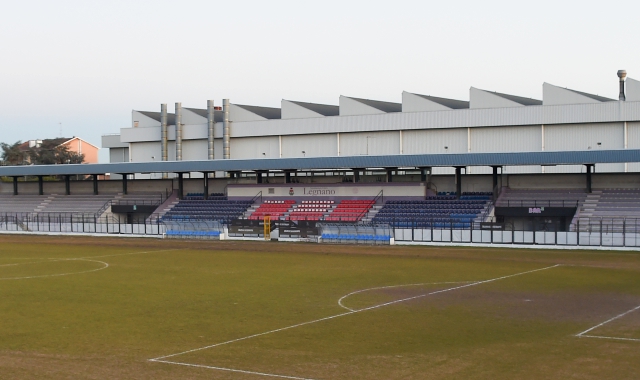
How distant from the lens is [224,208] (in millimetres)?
79812

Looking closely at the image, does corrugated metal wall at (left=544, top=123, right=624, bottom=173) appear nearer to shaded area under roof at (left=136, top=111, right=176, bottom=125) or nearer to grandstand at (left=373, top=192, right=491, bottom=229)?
grandstand at (left=373, top=192, right=491, bottom=229)

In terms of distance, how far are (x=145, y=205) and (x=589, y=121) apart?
157 ft

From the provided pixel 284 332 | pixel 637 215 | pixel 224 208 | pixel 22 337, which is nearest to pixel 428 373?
pixel 284 332

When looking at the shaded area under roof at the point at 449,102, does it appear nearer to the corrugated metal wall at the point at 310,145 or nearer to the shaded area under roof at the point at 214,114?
the corrugated metal wall at the point at 310,145

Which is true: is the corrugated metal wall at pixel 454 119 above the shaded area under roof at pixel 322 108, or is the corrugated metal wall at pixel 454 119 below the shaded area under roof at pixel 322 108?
below

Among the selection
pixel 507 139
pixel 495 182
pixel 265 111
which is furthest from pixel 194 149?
pixel 495 182

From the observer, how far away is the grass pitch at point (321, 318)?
17.7m

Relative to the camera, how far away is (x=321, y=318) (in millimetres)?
24438

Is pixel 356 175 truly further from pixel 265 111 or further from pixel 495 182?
pixel 265 111

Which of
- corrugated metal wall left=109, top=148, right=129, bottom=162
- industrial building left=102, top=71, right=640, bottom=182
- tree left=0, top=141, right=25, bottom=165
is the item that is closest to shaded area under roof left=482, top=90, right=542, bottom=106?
industrial building left=102, top=71, right=640, bottom=182

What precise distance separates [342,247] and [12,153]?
110m

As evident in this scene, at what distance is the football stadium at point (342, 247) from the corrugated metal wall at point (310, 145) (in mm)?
214

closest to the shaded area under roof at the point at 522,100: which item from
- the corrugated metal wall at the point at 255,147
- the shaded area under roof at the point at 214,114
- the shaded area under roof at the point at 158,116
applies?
the corrugated metal wall at the point at 255,147

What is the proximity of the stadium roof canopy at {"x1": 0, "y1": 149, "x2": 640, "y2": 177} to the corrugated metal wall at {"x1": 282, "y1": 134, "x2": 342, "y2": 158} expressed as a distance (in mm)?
8485
